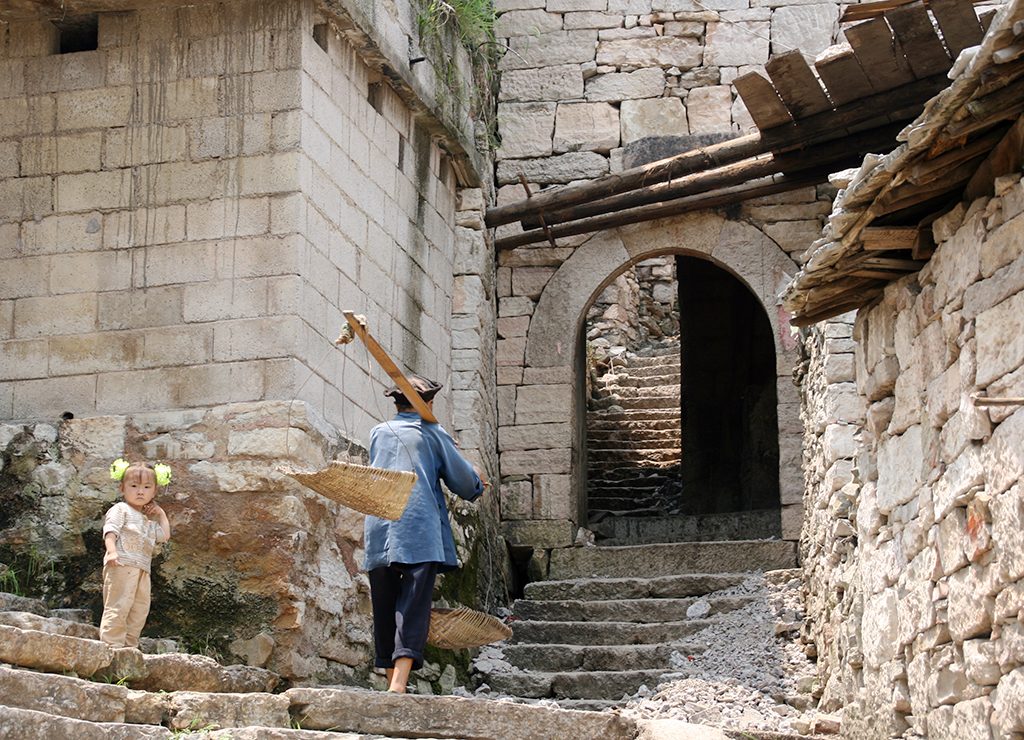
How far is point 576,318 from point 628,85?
1686 millimetres

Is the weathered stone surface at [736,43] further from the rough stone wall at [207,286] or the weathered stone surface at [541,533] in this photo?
the weathered stone surface at [541,533]

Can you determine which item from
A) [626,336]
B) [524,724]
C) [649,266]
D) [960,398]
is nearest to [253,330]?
[524,724]

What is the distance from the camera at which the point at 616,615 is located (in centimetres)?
1006

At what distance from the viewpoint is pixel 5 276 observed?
8.87 m

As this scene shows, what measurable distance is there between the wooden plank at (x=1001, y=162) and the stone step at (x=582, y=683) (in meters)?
4.06

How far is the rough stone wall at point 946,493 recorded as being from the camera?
5277mm

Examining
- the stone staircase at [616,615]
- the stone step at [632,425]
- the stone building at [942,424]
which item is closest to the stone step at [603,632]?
the stone staircase at [616,615]

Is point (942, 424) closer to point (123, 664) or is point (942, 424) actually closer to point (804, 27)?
point (123, 664)

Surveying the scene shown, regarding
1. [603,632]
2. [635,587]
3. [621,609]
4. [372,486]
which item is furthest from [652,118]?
[372,486]

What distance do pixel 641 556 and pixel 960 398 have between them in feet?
17.0

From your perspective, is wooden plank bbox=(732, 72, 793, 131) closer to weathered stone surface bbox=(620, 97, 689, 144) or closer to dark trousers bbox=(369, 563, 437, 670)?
weathered stone surface bbox=(620, 97, 689, 144)

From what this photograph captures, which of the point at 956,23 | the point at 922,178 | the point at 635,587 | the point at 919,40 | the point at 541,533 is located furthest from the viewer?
the point at 541,533

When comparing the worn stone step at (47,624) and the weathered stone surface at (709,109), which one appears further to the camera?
the weathered stone surface at (709,109)

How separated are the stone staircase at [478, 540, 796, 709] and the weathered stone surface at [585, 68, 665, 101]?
316 centimetres
